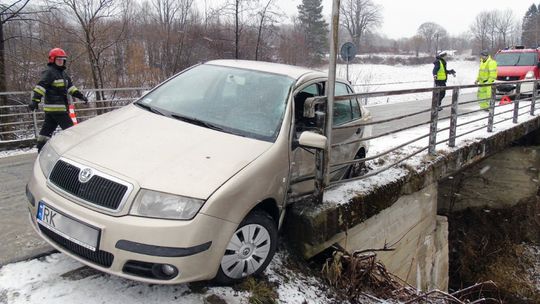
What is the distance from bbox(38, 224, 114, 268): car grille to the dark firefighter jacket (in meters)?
3.62

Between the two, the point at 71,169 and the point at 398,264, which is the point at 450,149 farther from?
the point at 71,169

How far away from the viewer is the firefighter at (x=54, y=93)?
19.1ft

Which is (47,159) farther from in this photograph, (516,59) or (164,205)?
(516,59)

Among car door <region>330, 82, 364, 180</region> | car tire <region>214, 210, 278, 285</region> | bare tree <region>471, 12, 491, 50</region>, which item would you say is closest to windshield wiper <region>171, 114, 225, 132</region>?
car tire <region>214, 210, 278, 285</region>

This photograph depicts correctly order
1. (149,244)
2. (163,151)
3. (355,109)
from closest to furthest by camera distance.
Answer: (149,244) < (163,151) < (355,109)

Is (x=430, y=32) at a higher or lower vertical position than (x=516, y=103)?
higher

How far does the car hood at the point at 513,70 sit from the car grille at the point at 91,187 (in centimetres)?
1607

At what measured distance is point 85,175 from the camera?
8.87 feet

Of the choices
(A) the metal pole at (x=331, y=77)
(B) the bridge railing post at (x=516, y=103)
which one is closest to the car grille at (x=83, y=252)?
(A) the metal pole at (x=331, y=77)

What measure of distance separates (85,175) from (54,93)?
3.85 m

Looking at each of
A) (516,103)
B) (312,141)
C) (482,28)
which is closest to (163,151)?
(312,141)

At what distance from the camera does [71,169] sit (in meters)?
2.80

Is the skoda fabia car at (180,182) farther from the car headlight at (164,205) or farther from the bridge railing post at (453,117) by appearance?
the bridge railing post at (453,117)

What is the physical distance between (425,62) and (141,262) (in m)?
61.6
